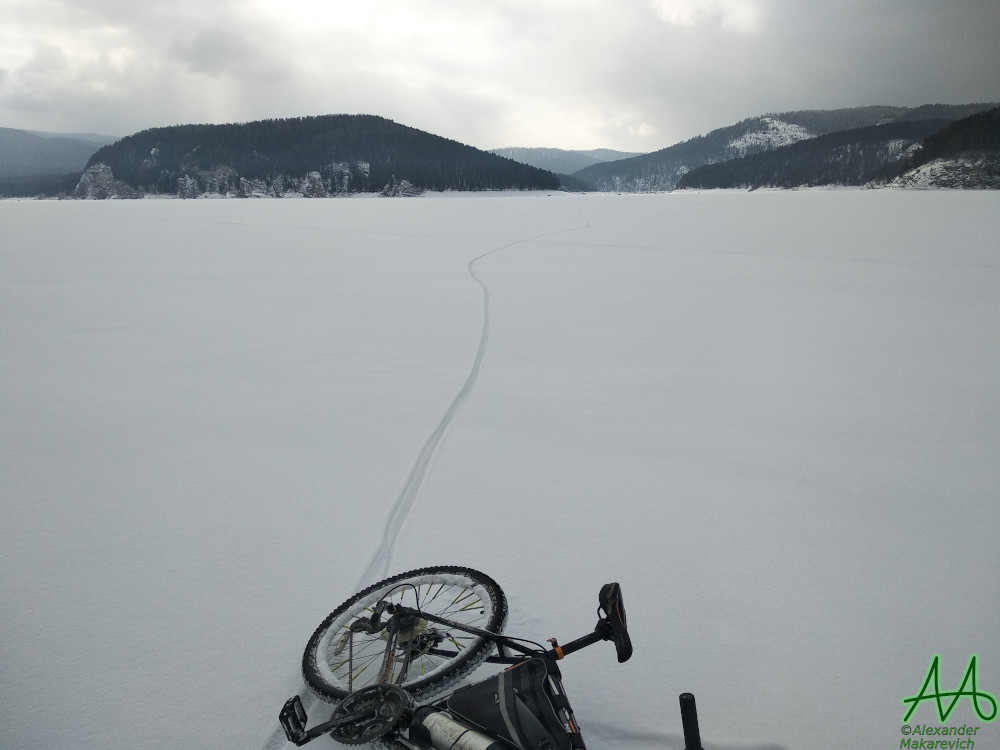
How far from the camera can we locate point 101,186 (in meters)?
125

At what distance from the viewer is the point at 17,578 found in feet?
9.93

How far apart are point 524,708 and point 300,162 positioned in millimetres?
141318

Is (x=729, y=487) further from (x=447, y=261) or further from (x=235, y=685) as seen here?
(x=447, y=261)

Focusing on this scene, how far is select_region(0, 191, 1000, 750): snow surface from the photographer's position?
2.32m

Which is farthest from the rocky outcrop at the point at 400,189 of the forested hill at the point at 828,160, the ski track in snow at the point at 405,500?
the ski track in snow at the point at 405,500

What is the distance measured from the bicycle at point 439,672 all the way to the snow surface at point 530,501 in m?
0.26

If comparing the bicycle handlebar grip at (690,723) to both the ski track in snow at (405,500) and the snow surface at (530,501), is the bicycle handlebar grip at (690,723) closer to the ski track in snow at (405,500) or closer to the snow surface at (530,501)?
the snow surface at (530,501)

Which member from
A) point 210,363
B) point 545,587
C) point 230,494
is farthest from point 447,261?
point 545,587

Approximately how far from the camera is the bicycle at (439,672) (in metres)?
1.82

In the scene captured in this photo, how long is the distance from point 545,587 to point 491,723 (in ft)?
3.41

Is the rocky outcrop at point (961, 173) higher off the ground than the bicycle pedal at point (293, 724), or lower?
higher

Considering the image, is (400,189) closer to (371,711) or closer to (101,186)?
(101,186)

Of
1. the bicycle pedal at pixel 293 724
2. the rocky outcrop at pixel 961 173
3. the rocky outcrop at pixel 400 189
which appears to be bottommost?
the bicycle pedal at pixel 293 724

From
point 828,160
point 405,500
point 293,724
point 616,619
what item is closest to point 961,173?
point 828,160
